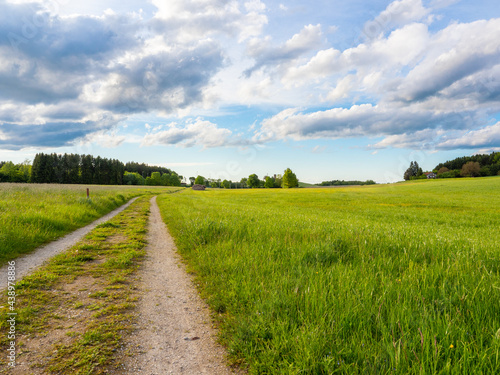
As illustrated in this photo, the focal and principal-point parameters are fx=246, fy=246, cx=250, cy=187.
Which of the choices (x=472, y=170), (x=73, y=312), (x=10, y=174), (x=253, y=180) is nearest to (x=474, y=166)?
(x=472, y=170)

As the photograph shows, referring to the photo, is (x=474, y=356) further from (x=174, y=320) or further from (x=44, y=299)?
(x=44, y=299)

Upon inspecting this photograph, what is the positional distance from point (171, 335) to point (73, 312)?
204 centimetres

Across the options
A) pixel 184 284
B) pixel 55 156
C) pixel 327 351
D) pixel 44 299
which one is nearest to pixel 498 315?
pixel 327 351

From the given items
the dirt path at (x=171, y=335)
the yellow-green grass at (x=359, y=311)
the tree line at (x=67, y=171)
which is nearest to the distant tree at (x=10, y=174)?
the tree line at (x=67, y=171)

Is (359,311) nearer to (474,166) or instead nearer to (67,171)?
(67,171)

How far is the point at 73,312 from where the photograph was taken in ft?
14.5

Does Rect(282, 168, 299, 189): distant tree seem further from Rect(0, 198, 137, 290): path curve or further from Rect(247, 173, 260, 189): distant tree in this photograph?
Rect(0, 198, 137, 290): path curve

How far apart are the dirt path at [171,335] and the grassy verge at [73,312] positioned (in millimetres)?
284

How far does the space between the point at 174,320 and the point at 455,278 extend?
4.68m

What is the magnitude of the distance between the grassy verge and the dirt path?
28 centimetres

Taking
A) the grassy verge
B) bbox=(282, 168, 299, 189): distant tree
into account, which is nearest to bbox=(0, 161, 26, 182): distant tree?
bbox=(282, 168, 299, 189): distant tree

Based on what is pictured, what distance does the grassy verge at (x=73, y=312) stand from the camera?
3.22 meters

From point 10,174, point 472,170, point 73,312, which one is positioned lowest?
point 73,312

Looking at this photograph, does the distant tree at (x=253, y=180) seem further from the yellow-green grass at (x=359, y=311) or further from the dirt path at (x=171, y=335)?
the yellow-green grass at (x=359, y=311)
